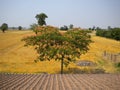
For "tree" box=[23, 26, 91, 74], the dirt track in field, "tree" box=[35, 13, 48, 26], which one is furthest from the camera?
"tree" box=[35, 13, 48, 26]

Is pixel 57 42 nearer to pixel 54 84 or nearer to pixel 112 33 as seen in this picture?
pixel 54 84

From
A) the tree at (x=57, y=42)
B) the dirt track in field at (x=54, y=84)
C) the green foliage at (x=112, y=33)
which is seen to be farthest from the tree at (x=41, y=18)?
the dirt track in field at (x=54, y=84)

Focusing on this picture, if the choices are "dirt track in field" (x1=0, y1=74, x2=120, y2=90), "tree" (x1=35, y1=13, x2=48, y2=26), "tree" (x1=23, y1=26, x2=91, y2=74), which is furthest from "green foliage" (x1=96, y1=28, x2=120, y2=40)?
"dirt track in field" (x1=0, y1=74, x2=120, y2=90)

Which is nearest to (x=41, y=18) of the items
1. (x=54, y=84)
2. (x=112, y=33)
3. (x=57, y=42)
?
(x=112, y=33)

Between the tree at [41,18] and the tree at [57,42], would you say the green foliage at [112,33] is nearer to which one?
the tree at [41,18]

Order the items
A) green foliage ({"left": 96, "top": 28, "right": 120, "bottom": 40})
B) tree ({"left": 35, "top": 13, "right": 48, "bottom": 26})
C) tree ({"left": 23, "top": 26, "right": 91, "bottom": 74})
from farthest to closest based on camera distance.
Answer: tree ({"left": 35, "top": 13, "right": 48, "bottom": 26}) < green foliage ({"left": 96, "top": 28, "right": 120, "bottom": 40}) < tree ({"left": 23, "top": 26, "right": 91, "bottom": 74})

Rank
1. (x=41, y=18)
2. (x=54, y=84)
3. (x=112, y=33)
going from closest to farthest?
(x=54, y=84) < (x=112, y=33) < (x=41, y=18)

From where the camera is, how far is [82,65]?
40875 millimetres

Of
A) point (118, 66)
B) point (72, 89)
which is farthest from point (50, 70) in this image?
point (72, 89)

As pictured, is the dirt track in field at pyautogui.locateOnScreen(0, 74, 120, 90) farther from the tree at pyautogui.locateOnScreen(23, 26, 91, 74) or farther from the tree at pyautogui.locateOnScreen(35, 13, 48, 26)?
the tree at pyautogui.locateOnScreen(35, 13, 48, 26)

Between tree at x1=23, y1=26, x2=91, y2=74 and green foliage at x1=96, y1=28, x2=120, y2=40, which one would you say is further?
green foliage at x1=96, y1=28, x2=120, y2=40

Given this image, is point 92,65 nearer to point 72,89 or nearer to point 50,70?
point 50,70

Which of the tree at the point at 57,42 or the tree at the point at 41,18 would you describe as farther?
the tree at the point at 41,18

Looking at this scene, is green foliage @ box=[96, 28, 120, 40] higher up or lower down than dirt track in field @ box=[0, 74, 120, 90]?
higher up
